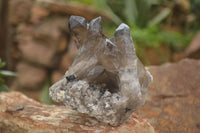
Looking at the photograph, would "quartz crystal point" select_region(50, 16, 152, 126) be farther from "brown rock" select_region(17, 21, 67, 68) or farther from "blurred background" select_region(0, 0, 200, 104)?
"brown rock" select_region(17, 21, 67, 68)

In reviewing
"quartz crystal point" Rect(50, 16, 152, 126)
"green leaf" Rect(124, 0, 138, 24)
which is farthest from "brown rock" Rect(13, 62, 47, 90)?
"quartz crystal point" Rect(50, 16, 152, 126)

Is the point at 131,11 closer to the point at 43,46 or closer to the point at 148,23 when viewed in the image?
the point at 148,23

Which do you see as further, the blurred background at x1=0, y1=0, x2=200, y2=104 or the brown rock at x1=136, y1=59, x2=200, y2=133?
the blurred background at x1=0, y1=0, x2=200, y2=104

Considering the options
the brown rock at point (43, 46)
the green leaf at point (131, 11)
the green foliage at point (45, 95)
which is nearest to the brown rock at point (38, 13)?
the brown rock at point (43, 46)

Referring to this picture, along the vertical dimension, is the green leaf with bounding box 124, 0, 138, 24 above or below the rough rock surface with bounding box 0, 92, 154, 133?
above

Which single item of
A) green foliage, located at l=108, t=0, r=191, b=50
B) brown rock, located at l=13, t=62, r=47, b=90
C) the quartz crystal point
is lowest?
brown rock, located at l=13, t=62, r=47, b=90

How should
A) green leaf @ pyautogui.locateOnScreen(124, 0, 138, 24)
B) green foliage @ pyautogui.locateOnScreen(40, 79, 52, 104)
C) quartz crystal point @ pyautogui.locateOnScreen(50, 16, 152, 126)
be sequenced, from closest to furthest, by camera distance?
quartz crystal point @ pyautogui.locateOnScreen(50, 16, 152, 126) < green foliage @ pyautogui.locateOnScreen(40, 79, 52, 104) < green leaf @ pyautogui.locateOnScreen(124, 0, 138, 24)

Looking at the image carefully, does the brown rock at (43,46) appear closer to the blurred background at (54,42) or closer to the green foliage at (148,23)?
the blurred background at (54,42)
